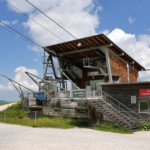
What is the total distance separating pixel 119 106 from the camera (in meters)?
19.8

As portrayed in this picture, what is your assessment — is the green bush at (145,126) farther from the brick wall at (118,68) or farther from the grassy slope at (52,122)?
the brick wall at (118,68)

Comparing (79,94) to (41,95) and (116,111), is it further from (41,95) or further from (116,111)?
(41,95)

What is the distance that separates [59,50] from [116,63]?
350 inches

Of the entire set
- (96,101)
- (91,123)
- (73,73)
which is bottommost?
(91,123)

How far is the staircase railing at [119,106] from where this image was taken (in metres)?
18.6

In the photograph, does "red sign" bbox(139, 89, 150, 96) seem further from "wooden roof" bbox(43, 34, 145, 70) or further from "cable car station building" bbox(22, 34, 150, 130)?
"wooden roof" bbox(43, 34, 145, 70)

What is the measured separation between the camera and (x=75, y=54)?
1189 inches

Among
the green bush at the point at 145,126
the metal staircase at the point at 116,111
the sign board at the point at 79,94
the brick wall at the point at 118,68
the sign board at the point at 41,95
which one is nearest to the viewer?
the metal staircase at the point at 116,111

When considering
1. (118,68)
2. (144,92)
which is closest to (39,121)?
(144,92)

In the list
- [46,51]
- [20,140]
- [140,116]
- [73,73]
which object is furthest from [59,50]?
[20,140]

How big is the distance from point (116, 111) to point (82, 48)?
1249cm

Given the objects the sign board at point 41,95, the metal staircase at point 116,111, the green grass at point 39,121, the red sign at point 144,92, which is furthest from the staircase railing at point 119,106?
the sign board at point 41,95

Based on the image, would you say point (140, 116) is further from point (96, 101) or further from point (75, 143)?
point (75, 143)

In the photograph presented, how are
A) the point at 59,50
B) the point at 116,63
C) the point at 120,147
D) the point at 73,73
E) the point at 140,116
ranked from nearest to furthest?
the point at 120,147
the point at 140,116
the point at 116,63
the point at 59,50
the point at 73,73
